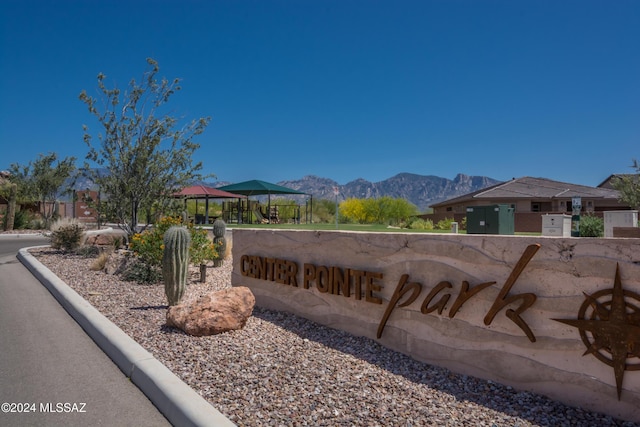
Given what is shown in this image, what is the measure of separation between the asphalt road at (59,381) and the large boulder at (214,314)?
3.14ft

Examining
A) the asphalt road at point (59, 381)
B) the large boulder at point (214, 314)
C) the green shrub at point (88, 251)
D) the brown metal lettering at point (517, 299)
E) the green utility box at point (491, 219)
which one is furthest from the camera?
the green utility box at point (491, 219)

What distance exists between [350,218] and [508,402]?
44940 mm

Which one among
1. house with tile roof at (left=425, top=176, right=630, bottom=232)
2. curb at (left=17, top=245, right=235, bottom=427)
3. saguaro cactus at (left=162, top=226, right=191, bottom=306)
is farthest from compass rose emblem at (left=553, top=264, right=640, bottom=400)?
house with tile roof at (left=425, top=176, right=630, bottom=232)

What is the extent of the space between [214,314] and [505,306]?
3419 millimetres

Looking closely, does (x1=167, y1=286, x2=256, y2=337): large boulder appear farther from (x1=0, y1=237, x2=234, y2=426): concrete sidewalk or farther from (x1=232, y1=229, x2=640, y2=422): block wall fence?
(x1=232, y1=229, x2=640, y2=422): block wall fence

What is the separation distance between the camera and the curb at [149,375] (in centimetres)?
372

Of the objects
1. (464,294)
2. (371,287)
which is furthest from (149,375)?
(464,294)

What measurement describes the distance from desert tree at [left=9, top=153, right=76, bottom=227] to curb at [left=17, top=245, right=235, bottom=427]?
34.0 meters

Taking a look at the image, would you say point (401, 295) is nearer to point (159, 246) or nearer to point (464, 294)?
point (464, 294)

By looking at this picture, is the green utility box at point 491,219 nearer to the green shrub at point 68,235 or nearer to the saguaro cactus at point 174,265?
the saguaro cactus at point 174,265

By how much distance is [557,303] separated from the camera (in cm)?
408

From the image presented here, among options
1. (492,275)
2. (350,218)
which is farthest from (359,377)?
(350,218)

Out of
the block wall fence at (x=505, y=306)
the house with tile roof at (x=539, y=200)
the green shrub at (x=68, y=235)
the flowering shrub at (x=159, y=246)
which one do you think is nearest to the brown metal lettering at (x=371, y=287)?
the block wall fence at (x=505, y=306)

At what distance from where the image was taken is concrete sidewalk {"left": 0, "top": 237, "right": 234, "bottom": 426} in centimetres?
373
